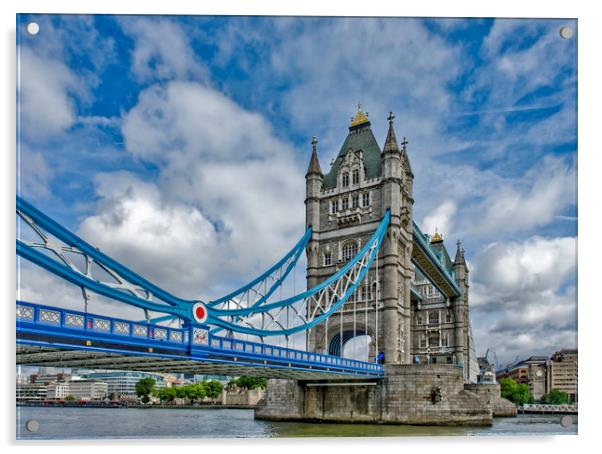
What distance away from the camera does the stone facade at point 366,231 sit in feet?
→ 107

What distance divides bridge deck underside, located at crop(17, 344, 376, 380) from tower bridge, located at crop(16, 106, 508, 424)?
48mm

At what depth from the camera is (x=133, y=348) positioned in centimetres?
1458

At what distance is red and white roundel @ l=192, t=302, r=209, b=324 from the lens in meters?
16.2

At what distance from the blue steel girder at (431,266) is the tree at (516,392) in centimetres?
800

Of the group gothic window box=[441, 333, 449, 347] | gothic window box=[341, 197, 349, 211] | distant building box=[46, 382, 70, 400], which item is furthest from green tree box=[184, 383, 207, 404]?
distant building box=[46, 382, 70, 400]

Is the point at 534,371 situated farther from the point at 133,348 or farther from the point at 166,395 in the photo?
the point at 166,395

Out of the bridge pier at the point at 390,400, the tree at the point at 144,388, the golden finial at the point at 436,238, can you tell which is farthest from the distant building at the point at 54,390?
the golden finial at the point at 436,238

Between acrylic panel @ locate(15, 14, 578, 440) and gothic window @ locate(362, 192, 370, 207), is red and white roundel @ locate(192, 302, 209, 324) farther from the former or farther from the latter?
gothic window @ locate(362, 192, 370, 207)

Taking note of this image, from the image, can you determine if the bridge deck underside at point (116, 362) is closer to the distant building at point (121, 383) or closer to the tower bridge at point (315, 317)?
the tower bridge at point (315, 317)

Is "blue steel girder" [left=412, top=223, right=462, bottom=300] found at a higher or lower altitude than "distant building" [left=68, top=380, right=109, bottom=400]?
higher

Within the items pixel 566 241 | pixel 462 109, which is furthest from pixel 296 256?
pixel 566 241

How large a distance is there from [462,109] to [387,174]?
46.1 ft

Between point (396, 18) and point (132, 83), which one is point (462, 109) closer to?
point (396, 18)
